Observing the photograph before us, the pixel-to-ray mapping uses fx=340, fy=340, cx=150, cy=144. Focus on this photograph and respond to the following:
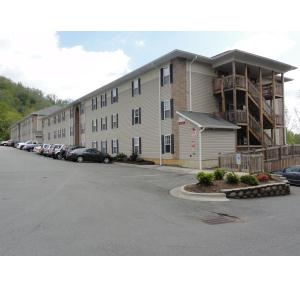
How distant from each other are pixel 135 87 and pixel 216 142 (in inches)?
422

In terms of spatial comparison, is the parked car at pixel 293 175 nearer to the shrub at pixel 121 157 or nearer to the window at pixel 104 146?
the shrub at pixel 121 157

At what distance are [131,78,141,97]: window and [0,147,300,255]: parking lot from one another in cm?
1756

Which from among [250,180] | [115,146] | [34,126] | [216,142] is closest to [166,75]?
[216,142]

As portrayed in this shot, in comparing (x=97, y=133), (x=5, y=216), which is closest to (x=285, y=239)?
(x=5, y=216)

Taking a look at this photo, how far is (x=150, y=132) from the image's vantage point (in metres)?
28.4

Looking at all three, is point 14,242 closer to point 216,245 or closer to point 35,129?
point 216,245

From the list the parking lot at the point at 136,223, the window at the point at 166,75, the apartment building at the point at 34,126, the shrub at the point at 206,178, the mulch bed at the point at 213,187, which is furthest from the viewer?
the apartment building at the point at 34,126

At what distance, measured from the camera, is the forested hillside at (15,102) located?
110 meters

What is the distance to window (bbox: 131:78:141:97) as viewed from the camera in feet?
99.3

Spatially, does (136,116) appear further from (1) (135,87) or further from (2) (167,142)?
(2) (167,142)

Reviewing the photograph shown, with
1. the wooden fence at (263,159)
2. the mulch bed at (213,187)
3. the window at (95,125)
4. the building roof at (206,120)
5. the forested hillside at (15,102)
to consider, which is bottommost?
the mulch bed at (213,187)

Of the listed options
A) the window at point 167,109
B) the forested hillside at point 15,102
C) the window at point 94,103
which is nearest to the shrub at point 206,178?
the window at point 167,109

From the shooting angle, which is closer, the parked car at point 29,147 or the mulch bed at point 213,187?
the mulch bed at point 213,187

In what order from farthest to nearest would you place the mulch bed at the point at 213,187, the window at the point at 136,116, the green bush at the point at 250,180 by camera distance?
1. the window at the point at 136,116
2. the green bush at the point at 250,180
3. the mulch bed at the point at 213,187
